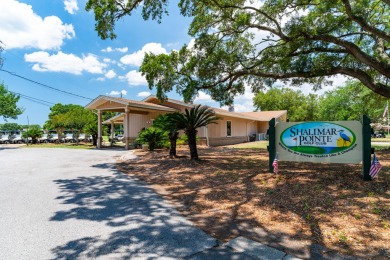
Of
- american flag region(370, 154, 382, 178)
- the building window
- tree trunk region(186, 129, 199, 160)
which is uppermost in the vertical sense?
the building window

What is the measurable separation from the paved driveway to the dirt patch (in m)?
0.56

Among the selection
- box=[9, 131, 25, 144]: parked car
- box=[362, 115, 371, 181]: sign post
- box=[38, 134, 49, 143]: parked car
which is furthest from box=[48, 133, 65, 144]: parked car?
box=[362, 115, 371, 181]: sign post

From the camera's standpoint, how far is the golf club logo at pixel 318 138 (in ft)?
22.3

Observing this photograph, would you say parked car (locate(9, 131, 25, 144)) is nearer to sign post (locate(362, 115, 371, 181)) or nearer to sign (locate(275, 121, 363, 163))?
sign (locate(275, 121, 363, 163))

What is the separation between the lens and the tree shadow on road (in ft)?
11.1

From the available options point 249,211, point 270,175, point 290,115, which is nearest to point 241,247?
point 249,211

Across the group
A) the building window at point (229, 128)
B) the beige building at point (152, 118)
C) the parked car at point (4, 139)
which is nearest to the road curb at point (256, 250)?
the beige building at point (152, 118)

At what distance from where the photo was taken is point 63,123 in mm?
27016

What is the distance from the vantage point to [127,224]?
4312 millimetres

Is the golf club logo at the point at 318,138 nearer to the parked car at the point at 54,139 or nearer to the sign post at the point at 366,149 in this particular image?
the sign post at the point at 366,149

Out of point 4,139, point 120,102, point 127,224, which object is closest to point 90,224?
point 127,224

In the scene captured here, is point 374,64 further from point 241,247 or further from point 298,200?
point 241,247

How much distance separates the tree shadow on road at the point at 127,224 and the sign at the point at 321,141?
4.10 m

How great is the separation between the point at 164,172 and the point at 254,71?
6.59m
